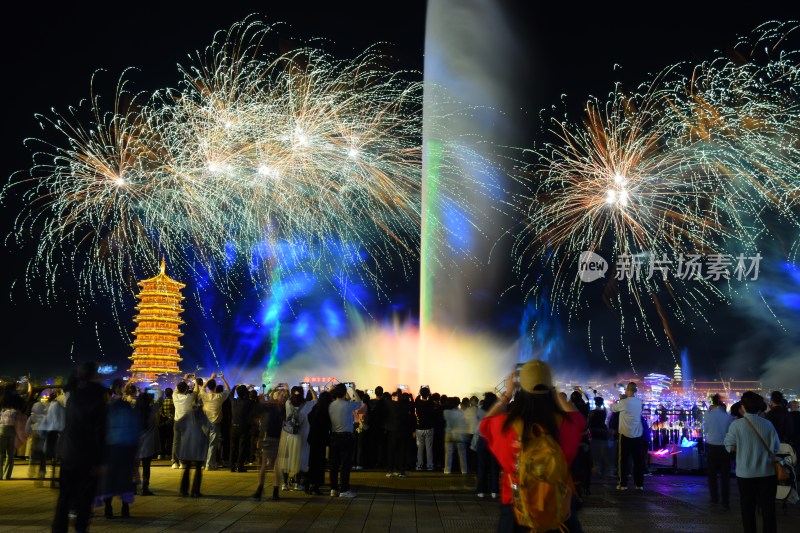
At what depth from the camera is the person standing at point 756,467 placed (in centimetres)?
947

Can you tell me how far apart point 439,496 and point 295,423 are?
285 centimetres

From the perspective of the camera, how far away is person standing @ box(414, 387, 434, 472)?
67.9ft

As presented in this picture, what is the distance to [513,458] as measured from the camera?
5.24 m

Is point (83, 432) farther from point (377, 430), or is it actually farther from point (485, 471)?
point (377, 430)

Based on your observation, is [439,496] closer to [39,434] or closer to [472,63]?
[39,434]

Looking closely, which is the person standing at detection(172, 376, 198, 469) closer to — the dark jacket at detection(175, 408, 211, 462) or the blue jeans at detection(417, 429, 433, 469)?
the dark jacket at detection(175, 408, 211, 462)

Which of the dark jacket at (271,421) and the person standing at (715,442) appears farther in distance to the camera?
the dark jacket at (271,421)

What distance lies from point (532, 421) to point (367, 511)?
8.15 m

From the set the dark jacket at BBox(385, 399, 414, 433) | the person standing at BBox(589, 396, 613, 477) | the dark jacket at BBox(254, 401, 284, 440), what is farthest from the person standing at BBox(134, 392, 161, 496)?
the person standing at BBox(589, 396, 613, 477)

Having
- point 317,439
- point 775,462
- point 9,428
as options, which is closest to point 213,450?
point 9,428

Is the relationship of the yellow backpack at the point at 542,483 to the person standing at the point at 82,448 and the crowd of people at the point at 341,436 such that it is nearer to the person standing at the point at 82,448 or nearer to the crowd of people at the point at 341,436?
the crowd of people at the point at 341,436

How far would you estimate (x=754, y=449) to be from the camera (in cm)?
951

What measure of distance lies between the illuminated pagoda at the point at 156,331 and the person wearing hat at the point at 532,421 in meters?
73.7

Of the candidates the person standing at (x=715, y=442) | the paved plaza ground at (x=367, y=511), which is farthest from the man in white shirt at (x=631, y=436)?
the person standing at (x=715, y=442)
